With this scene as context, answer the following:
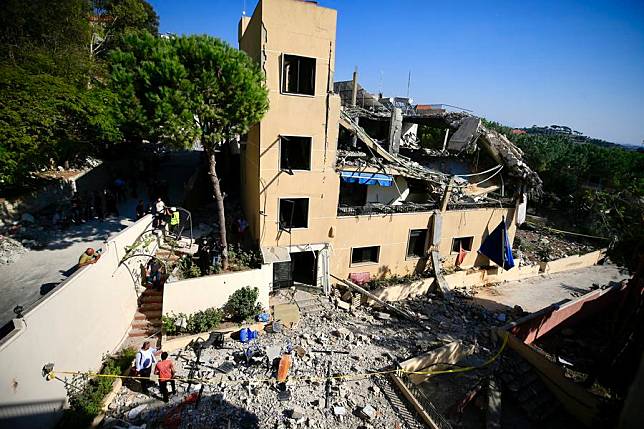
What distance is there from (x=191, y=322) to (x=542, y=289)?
826 inches

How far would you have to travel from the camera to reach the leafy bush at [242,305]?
1216 cm

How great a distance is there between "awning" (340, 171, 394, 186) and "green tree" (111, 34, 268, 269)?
20.6 ft

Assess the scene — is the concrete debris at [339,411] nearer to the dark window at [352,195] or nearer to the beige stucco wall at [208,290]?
the beige stucco wall at [208,290]

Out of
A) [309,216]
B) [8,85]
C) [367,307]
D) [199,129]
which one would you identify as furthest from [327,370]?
[8,85]

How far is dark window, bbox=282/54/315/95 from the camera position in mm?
13238

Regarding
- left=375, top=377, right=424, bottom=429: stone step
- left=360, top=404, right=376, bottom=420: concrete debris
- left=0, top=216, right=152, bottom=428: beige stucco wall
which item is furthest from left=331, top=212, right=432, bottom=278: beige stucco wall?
left=0, top=216, right=152, bottom=428: beige stucco wall

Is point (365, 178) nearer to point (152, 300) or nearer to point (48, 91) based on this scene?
point (152, 300)

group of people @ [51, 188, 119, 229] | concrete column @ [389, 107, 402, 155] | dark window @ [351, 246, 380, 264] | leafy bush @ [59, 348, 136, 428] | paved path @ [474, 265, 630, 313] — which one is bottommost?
paved path @ [474, 265, 630, 313]

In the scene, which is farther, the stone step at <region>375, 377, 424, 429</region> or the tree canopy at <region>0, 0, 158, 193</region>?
the tree canopy at <region>0, 0, 158, 193</region>

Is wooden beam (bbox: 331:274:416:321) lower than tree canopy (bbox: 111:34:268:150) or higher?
lower

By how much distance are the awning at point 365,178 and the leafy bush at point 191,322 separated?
8.91m

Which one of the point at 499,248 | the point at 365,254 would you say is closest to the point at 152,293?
the point at 365,254

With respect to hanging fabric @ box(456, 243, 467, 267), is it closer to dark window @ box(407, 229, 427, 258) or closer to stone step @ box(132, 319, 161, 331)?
dark window @ box(407, 229, 427, 258)

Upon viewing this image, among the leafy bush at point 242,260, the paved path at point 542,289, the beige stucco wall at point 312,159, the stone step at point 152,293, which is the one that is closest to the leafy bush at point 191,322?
the stone step at point 152,293
